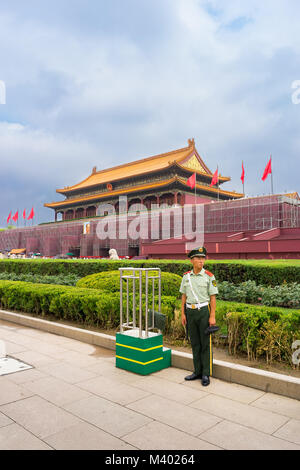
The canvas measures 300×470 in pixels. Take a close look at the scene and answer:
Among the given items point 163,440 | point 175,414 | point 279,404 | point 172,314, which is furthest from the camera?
point 172,314

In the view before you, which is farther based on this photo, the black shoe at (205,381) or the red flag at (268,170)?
the red flag at (268,170)

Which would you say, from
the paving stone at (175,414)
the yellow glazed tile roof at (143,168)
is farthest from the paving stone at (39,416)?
the yellow glazed tile roof at (143,168)

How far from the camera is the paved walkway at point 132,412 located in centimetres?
279

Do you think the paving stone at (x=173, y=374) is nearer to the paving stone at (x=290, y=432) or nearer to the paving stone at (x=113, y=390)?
the paving stone at (x=113, y=390)

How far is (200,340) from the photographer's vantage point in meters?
4.15

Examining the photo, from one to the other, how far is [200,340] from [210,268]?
272 inches

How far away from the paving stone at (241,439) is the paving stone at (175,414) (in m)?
0.11

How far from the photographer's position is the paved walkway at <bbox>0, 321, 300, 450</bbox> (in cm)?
279

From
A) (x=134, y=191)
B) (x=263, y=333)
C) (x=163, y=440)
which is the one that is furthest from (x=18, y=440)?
(x=134, y=191)

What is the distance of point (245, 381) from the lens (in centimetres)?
402

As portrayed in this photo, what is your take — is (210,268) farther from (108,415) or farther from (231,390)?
(108,415)

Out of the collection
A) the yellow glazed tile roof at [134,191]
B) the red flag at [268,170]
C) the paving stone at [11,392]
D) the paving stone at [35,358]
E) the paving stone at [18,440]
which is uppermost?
the yellow glazed tile roof at [134,191]

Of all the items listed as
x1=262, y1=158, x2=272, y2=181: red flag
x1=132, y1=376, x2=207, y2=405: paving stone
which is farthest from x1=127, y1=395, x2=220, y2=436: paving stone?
x1=262, y1=158, x2=272, y2=181: red flag

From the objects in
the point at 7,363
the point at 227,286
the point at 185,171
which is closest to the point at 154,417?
the point at 7,363
